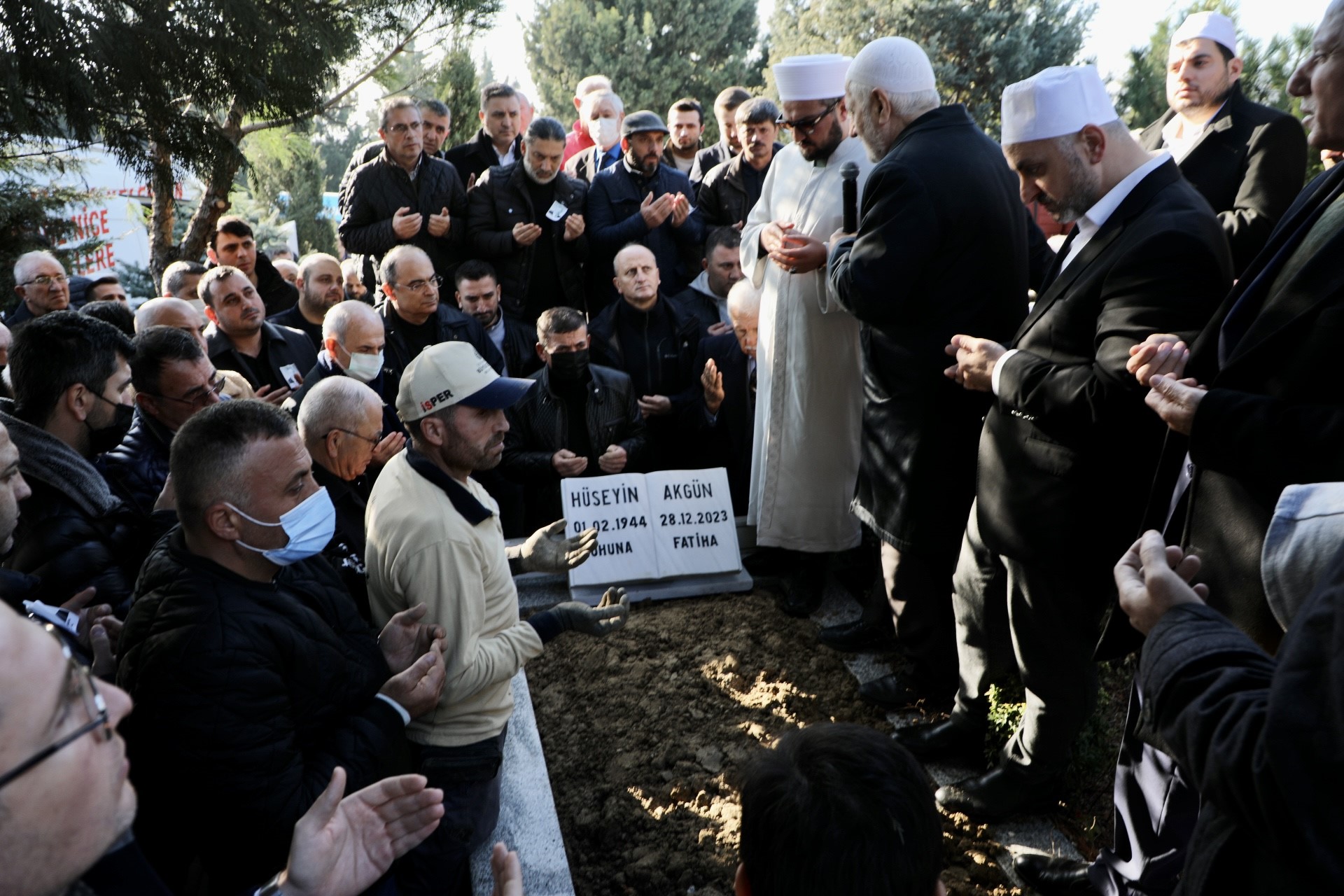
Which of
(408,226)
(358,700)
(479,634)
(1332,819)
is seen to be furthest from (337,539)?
(408,226)

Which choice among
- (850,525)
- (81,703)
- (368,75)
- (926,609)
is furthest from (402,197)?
(81,703)

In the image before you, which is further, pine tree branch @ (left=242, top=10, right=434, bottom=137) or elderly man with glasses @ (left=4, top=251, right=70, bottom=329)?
pine tree branch @ (left=242, top=10, right=434, bottom=137)

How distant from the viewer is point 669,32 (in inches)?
1113

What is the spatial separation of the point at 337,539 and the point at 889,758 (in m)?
2.33

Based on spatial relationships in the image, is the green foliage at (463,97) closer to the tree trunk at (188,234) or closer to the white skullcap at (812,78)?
the tree trunk at (188,234)

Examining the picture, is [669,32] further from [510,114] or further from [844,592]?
[844,592]

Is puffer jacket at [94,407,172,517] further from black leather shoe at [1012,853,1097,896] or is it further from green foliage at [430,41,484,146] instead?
green foliage at [430,41,484,146]

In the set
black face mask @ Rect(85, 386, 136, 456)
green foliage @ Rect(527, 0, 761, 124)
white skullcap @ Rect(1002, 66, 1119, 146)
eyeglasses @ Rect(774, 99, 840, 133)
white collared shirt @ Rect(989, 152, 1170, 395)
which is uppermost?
green foliage @ Rect(527, 0, 761, 124)

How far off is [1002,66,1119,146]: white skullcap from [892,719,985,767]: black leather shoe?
2113mm

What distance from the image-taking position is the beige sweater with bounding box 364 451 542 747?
108 inches

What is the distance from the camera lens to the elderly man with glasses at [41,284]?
6.59 metres

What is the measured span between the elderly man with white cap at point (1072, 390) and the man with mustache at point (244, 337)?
377cm

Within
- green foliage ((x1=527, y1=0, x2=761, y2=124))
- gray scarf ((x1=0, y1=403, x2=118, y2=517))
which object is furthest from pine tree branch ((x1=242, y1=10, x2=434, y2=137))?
green foliage ((x1=527, y1=0, x2=761, y2=124))

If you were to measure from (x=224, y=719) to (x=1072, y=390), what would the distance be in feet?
7.69
